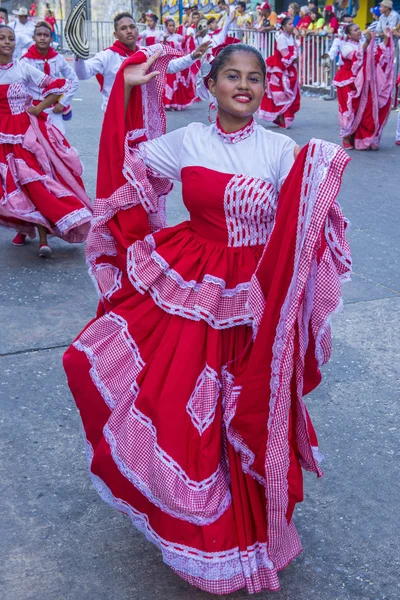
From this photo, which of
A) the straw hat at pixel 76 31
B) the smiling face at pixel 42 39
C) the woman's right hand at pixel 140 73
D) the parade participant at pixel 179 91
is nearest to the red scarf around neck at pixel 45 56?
the smiling face at pixel 42 39

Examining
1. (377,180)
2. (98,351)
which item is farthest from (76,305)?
(377,180)

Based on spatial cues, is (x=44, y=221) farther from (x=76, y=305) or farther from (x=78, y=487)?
(x=78, y=487)

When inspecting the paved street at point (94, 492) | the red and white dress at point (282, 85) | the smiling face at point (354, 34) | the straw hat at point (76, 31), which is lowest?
the red and white dress at point (282, 85)

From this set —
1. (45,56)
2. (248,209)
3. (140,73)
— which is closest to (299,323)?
(248,209)

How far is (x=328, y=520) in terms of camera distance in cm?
313

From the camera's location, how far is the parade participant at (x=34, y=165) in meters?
6.24

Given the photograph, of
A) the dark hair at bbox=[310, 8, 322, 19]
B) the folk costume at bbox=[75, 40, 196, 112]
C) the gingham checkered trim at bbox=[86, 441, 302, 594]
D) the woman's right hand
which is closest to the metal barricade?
the dark hair at bbox=[310, 8, 322, 19]

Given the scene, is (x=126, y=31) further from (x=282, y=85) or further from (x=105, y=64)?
(x=282, y=85)

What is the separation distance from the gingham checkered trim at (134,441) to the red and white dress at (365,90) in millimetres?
9432

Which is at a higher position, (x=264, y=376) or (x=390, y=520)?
(x=264, y=376)

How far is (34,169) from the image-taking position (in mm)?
6328

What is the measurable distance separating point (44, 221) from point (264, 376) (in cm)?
413

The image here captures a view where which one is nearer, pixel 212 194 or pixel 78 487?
pixel 212 194

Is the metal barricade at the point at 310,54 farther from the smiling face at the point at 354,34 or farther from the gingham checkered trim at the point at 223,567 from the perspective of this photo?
the gingham checkered trim at the point at 223,567
